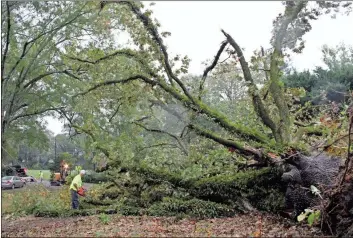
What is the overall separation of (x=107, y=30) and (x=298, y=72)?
334 inches

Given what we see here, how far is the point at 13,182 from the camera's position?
12938mm

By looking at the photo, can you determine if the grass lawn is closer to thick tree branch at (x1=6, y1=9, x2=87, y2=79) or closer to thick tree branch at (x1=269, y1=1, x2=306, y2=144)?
thick tree branch at (x1=6, y1=9, x2=87, y2=79)

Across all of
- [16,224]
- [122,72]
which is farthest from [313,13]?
[16,224]

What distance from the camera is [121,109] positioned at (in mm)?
12781

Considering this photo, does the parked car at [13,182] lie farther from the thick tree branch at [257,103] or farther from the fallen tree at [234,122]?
the thick tree branch at [257,103]

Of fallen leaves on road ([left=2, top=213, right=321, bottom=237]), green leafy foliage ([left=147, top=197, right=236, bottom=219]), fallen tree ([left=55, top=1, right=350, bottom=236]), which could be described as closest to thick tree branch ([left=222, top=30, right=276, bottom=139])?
fallen tree ([left=55, top=1, right=350, bottom=236])

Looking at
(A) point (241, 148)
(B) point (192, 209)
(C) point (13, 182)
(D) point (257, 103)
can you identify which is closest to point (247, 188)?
(A) point (241, 148)

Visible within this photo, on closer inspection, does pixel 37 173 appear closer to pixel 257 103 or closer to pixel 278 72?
pixel 257 103

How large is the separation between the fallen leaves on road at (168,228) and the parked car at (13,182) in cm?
474

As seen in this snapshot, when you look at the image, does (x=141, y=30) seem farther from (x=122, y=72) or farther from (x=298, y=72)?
(x=298, y=72)

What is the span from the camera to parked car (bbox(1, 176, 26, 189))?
1278 cm

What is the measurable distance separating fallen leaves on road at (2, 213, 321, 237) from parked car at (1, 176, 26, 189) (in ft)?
15.6

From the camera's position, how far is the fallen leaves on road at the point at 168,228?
19.8 feet

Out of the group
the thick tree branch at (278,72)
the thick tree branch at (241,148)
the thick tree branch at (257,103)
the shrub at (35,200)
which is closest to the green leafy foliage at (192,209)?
the thick tree branch at (241,148)
